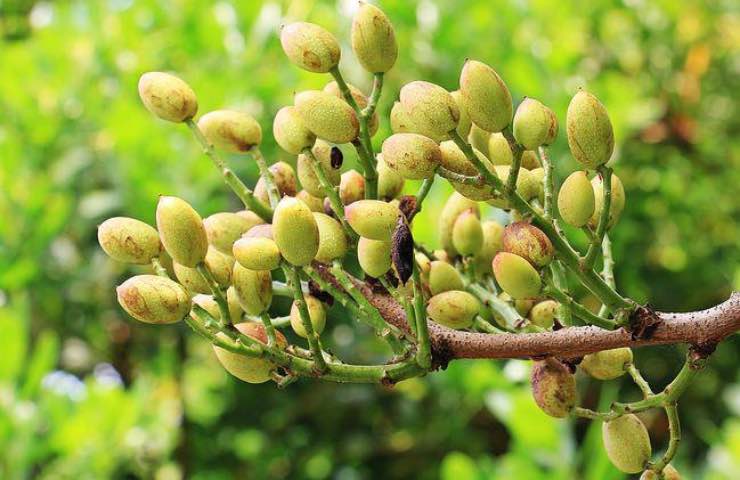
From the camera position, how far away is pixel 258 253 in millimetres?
924

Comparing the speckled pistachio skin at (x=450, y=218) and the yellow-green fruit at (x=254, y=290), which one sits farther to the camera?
the speckled pistachio skin at (x=450, y=218)

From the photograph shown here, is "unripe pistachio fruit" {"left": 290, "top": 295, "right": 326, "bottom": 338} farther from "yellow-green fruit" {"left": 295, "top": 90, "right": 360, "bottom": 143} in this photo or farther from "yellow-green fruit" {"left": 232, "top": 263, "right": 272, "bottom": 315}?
"yellow-green fruit" {"left": 295, "top": 90, "right": 360, "bottom": 143}

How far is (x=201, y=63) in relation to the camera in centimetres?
297

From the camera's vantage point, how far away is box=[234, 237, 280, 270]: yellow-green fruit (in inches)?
36.3

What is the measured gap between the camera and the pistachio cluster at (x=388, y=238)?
90 centimetres

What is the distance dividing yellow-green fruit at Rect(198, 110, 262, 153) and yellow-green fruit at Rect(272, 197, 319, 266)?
247 millimetres

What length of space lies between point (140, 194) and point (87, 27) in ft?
2.46

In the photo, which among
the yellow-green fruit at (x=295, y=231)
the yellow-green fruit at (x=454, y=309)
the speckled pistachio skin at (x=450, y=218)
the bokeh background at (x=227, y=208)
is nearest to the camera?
the yellow-green fruit at (x=295, y=231)

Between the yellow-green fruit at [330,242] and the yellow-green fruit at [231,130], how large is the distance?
20 cm

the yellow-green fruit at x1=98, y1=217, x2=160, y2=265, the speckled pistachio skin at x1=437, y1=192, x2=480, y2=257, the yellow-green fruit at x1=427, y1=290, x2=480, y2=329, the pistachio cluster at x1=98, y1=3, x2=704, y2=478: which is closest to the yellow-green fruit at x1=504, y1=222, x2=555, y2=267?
the pistachio cluster at x1=98, y1=3, x2=704, y2=478

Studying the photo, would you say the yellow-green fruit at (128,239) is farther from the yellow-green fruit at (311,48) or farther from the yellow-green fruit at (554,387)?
the yellow-green fruit at (554,387)

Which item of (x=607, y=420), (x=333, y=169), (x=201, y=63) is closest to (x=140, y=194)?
(x=201, y=63)

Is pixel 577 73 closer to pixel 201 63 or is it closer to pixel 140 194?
pixel 201 63

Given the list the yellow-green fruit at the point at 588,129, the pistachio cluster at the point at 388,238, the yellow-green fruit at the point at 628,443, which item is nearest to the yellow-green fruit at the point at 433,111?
the pistachio cluster at the point at 388,238
